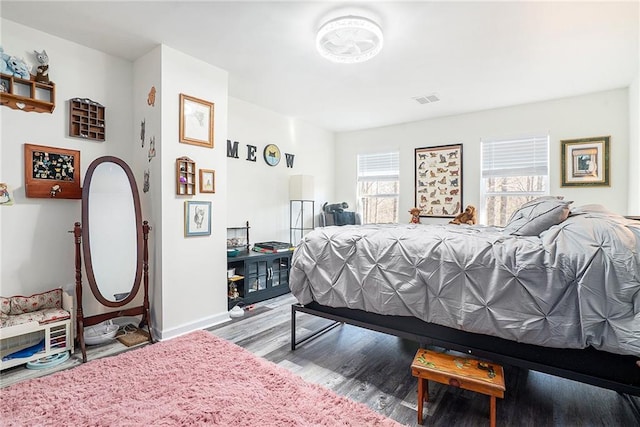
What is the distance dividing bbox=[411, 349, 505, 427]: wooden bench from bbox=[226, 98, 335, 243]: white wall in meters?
3.06

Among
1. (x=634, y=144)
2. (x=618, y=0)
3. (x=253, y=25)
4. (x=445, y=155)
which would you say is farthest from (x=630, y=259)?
(x=445, y=155)

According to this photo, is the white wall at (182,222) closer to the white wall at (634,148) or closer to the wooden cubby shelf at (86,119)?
the wooden cubby shelf at (86,119)

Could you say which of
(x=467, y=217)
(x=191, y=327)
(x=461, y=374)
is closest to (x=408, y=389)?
(x=461, y=374)

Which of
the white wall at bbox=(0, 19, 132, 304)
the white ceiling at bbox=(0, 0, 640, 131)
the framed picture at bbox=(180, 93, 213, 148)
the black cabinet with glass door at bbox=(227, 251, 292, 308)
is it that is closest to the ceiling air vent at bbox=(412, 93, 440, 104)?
the white ceiling at bbox=(0, 0, 640, 131)

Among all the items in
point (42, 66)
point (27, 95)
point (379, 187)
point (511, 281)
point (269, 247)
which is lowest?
point (269, 247)

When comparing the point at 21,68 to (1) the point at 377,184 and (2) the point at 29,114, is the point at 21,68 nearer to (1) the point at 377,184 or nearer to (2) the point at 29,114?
(2) the point at 29,114

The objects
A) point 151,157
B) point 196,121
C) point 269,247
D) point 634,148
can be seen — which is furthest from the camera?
point 269,247

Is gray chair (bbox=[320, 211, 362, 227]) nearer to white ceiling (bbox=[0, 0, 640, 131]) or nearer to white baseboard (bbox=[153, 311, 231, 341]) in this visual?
white ceiling (bbox=[0, 0, 640, 131])

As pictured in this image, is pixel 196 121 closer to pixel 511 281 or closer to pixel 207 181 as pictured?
pixel 207 181

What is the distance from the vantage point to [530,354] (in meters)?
1.65

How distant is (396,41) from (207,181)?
2.17m

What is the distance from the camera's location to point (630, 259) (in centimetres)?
137

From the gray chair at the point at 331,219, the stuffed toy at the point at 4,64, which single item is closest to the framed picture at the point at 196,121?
the stuffed toy at the point at 4,64

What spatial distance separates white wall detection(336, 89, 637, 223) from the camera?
357 centimetres
